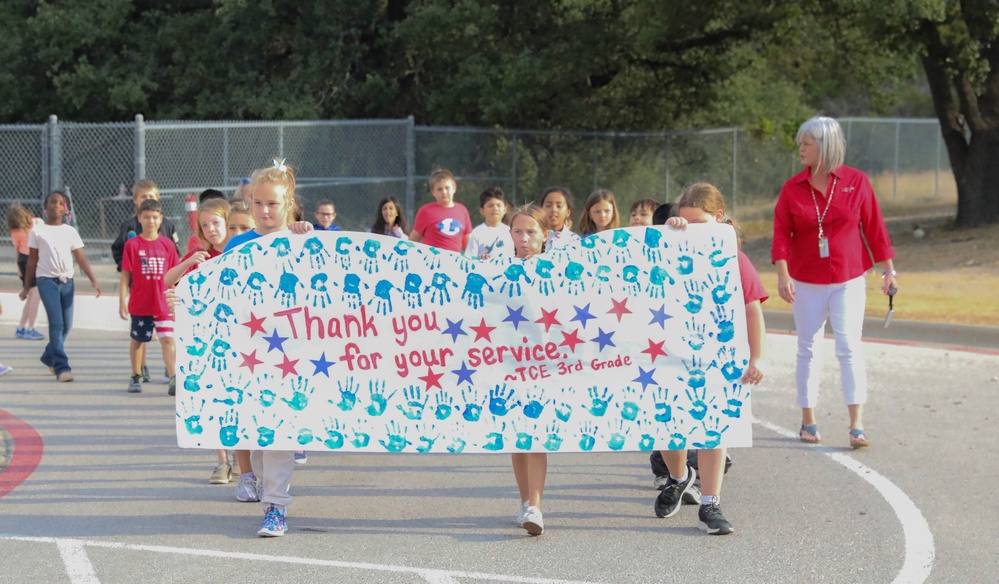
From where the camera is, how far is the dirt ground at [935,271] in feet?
48.6

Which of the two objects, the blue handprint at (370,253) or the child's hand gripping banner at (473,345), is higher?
the blue handprint at (370,253)

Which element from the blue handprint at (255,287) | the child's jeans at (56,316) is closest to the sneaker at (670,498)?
the blue handprint at (255,287)

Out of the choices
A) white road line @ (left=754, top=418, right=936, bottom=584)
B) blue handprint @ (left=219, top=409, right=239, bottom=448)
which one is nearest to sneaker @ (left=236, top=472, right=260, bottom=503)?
blue handprint @ (left=219, top=409, right=239, bottom=448)

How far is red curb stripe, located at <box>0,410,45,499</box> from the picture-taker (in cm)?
735

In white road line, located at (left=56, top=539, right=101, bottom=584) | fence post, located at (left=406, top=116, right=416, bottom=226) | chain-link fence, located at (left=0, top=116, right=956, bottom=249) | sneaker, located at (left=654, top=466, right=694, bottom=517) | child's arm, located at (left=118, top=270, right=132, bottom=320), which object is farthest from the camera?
fence post, located at (left=406, top=116, right=416, bottom=226)

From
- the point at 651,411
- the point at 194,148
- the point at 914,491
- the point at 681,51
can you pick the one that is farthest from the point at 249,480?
the point at 681,51

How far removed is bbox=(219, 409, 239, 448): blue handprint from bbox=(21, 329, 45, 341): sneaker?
7.86 metres

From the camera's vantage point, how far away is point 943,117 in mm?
24422

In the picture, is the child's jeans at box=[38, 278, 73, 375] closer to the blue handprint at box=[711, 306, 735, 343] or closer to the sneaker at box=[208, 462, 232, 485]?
the sneaker at box=[208, 462, 232, 485]

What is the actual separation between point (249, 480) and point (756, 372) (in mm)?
2772

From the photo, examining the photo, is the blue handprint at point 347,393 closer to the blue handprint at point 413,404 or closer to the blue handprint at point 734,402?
the blue handprint at point 413,404

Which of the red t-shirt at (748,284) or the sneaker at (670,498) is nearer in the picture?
the red t-shirt at (748,284)

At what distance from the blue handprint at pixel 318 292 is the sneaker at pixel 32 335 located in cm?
797

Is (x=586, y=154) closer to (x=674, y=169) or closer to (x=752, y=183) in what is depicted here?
(x=674, y=169)
